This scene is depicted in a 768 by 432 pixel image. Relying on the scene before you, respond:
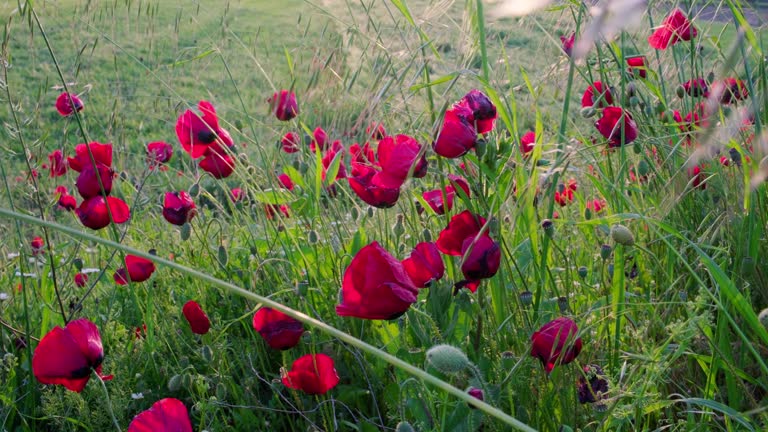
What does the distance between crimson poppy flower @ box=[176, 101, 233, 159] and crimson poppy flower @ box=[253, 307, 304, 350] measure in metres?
0.45

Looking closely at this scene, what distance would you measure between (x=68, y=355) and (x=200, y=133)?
57 cm

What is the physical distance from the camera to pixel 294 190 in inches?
79.9

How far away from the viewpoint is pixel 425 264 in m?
1.06

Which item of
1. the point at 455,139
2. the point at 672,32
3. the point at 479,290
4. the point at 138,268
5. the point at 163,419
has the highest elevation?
the point at 672,32

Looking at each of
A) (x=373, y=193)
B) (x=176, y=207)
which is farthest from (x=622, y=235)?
(x=176, y=207)

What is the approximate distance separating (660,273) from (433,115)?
1.91 feet

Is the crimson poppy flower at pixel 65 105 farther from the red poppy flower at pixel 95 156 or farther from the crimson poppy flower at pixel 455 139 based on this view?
the crimson poppy flower at pixel 455 139

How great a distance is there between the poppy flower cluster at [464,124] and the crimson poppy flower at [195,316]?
1.66ft

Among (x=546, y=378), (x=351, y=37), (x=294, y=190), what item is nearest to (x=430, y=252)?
(x=546, y=378)

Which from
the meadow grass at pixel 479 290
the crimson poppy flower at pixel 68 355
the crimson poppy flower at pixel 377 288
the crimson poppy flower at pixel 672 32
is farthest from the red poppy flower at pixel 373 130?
the crimson poppy flower at pixel 672 32

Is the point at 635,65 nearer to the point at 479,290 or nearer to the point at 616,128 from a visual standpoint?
the point at 616,128

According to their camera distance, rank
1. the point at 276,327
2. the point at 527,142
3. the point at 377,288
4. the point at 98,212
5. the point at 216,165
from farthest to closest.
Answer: the point at 527,142
the point at 216,165
the point at 98,212
the point at 276,327
the point at 377,288

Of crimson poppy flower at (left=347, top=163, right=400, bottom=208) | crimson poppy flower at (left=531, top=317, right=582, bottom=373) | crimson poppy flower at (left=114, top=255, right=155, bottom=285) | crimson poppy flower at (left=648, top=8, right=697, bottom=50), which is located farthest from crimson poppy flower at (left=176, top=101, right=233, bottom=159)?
crimson poppy flower at (left=648, top=8, right=697, bottom=50)

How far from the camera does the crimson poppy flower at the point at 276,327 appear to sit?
1.18 meters
